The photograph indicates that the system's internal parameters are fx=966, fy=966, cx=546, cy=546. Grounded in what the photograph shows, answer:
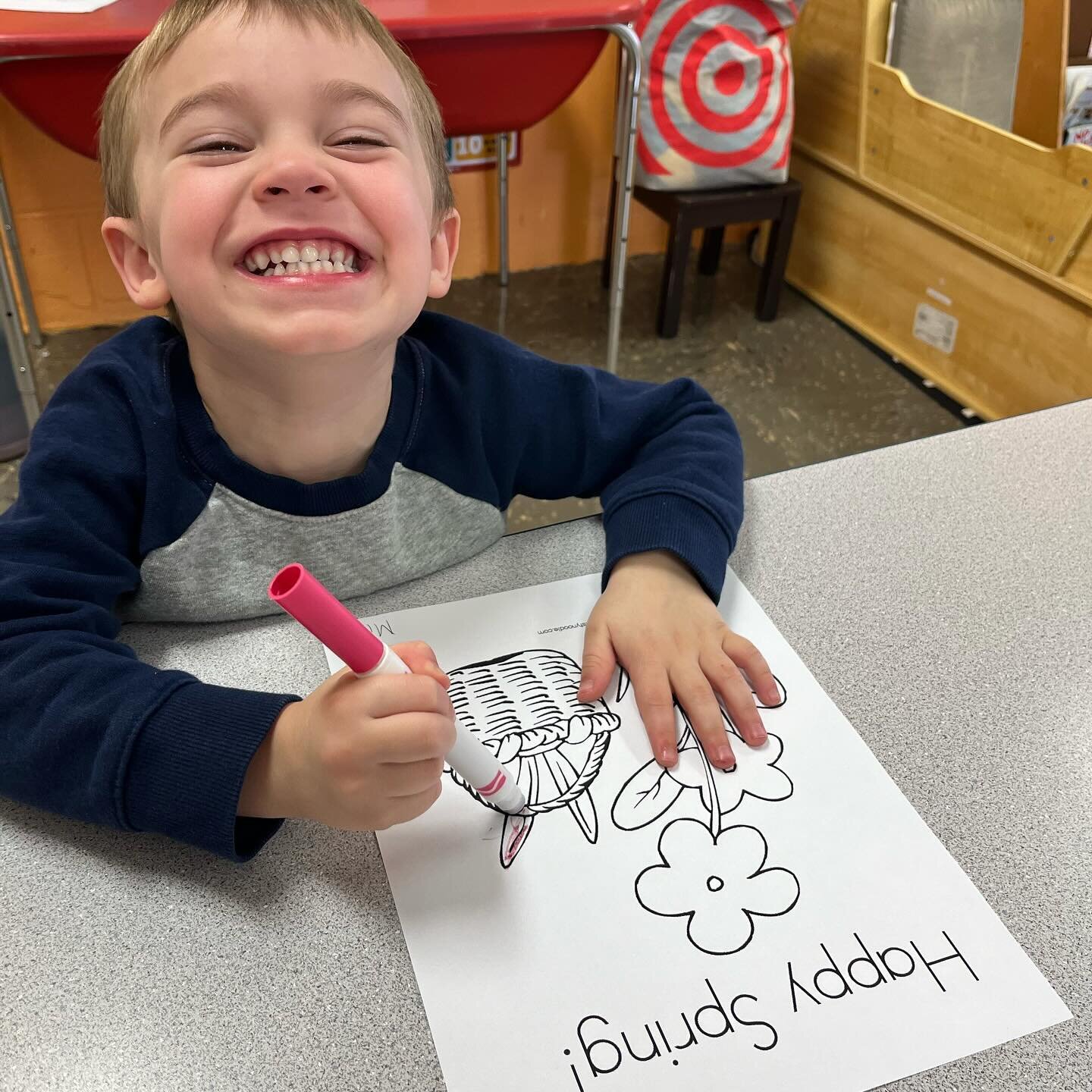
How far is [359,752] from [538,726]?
14 centimetres

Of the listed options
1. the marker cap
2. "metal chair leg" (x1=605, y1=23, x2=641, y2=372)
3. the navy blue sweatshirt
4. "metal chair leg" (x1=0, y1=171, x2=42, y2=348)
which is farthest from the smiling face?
"metal chair leg" (x1=0, y1=171, x2=42, y2=348)

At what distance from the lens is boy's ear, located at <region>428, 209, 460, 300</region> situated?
0.68 metres

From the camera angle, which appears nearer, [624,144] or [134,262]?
[134,262]

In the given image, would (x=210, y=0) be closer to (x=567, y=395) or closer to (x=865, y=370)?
(x=567, y=395)

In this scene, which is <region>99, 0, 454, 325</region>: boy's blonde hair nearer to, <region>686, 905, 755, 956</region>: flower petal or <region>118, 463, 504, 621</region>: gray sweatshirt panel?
<region>118, 463, 504, 621</region>: gray sweatshirt panel

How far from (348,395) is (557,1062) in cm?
42

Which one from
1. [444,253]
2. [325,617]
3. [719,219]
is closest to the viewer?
[325,617]

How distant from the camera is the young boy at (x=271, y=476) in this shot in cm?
46

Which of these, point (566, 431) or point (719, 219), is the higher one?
point (566, 431)

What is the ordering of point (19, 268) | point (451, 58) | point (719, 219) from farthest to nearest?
point (719, 219), point (19, 268), point (451, 58)

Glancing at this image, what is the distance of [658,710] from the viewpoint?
55 cm

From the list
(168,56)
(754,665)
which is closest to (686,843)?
(754,665)

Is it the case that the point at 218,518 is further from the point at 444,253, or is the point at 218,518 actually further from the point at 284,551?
the point at 444,253

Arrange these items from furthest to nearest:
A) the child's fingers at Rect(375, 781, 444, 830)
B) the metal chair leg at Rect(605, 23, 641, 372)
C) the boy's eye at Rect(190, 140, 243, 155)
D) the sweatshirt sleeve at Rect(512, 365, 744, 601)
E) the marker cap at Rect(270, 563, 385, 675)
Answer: the metal chair leg at Rect(605, 23, 641, 372), the sweatshirt sleeve at Rect(512, 365, 744, 601), the boy's eye at Rect(190, 140, 243, 155), the child's fingers at Rect(375, 781, 444, 830), the marker cap at Rect(270, 563, 385, 675)
